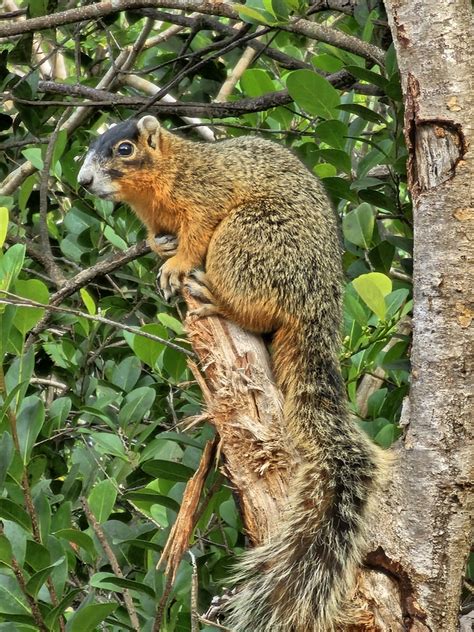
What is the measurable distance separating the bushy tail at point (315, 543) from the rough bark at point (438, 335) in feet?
0.37

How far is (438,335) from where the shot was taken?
244 centimetres

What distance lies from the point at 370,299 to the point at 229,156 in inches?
50.1

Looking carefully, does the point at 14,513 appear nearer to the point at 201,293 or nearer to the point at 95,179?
the point at 201,293

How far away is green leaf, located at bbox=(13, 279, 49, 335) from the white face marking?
91 cm

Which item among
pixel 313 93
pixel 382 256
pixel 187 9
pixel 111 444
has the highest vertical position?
pixel 187 9

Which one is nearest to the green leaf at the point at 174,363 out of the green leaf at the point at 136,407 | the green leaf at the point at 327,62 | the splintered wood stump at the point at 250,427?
the green leaf at the point at 136,407

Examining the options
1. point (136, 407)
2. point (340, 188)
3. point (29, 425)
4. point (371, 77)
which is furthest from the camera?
point (340, 188)

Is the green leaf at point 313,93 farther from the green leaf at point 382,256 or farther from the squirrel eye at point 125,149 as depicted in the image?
the squirrel eye at point 125,149

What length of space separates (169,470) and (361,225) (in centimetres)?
113

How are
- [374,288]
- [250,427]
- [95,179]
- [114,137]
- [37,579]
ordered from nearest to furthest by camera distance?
[37,579], [250,427], [374,288], [95,179], [114,137]

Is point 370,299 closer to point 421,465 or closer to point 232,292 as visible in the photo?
point 232,292

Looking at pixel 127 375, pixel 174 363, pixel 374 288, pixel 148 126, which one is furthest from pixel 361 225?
pixel 148 126

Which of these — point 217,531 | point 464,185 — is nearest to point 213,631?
point 217,531

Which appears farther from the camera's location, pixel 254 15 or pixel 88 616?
pixel 254 15
